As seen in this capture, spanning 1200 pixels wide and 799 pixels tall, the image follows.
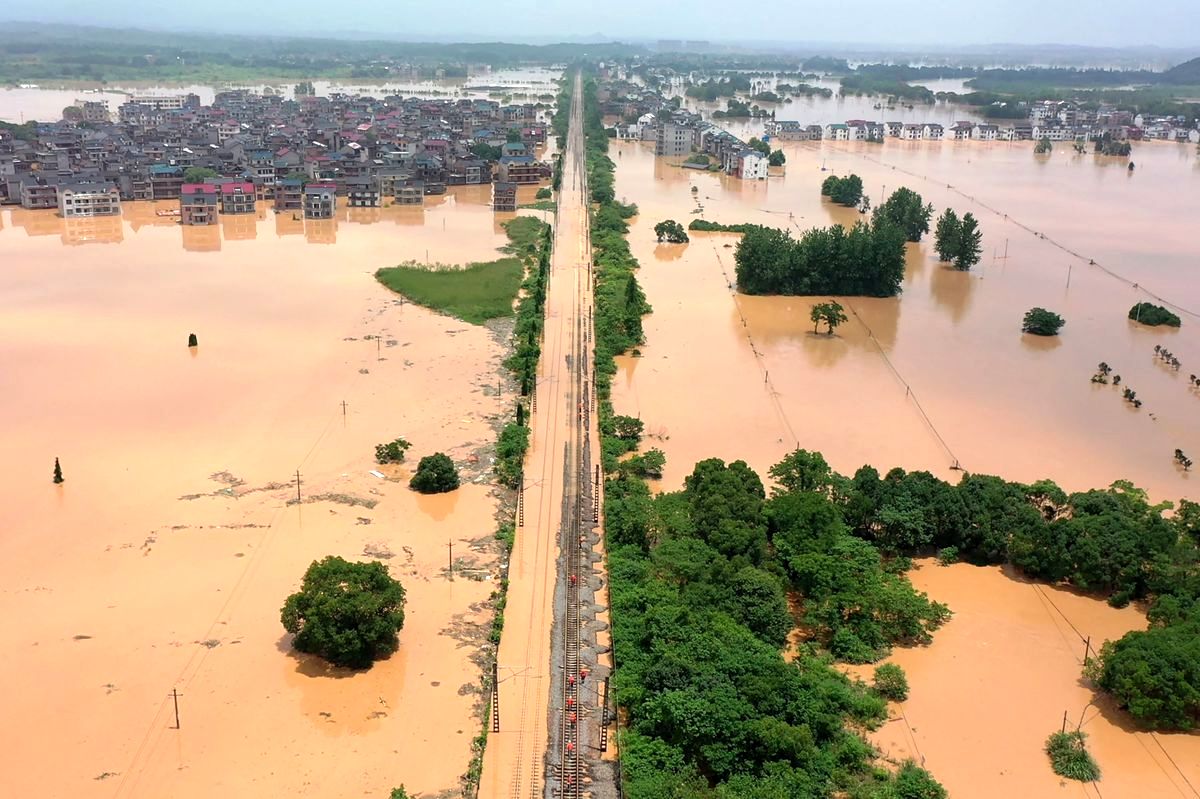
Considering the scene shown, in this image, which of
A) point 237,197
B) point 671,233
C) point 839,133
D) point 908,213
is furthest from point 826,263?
point 839,133

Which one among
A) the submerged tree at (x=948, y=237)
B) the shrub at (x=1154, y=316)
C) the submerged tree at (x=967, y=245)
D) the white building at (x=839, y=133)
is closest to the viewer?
the shrub at (x=1154, y=316)

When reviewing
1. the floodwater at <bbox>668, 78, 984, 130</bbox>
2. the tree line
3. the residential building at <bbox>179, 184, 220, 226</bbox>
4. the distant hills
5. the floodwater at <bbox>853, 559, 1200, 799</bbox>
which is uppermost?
the distant hills

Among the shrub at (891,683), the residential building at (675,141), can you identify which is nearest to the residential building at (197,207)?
the residential building at (675,141)

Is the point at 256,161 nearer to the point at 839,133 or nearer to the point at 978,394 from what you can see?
the point at 978,394

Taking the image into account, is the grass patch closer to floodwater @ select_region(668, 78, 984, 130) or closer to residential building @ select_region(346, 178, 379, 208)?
residential building @ select_region(346, 178, 379, 208)

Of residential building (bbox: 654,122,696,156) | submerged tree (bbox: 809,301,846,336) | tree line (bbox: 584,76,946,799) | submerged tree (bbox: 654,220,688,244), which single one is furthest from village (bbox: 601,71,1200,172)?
tree line (bbox: 584,76,946,799)

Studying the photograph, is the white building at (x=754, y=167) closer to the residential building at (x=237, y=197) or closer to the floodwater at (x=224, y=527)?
the residential building at (x=237, y=197)

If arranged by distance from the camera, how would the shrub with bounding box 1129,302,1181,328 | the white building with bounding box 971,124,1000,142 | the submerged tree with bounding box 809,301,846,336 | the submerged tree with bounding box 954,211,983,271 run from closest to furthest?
the submerged tree with bounding box 809,301,846,336 → the shrub with bounding box 1129,302,1181,328 → the submerged tree with bounding box 954,211,983,271 → the white building with bounding box 971,124,1000,142
